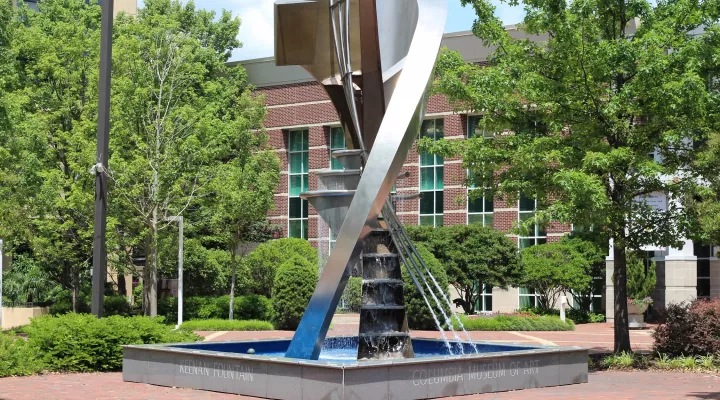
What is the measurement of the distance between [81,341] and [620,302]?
33.9 feet

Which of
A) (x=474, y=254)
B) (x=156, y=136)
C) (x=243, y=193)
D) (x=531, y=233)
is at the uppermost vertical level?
(x=156, y=136)

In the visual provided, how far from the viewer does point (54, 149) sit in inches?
1313

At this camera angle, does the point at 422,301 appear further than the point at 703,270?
No

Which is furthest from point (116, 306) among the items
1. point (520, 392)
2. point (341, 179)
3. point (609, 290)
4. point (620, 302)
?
point (520, 392)

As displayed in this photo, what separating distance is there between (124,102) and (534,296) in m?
20.7

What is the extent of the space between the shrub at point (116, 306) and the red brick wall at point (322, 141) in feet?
39.7

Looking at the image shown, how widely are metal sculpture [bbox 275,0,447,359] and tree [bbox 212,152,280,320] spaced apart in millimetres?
17417

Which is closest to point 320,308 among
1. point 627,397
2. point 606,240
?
point 627,397

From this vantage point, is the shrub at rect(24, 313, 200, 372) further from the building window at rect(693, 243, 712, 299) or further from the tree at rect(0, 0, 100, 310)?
the building window at rect(693, 243, 712, 299)

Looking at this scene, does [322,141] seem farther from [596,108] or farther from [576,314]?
[596,108]

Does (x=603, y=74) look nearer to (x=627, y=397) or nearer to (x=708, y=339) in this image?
(x=708, y=339)

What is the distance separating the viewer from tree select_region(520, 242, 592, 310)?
126ft

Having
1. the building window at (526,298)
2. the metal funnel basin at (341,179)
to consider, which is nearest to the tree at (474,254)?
the building window at (526,298)

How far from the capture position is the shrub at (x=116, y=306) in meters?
37.2
